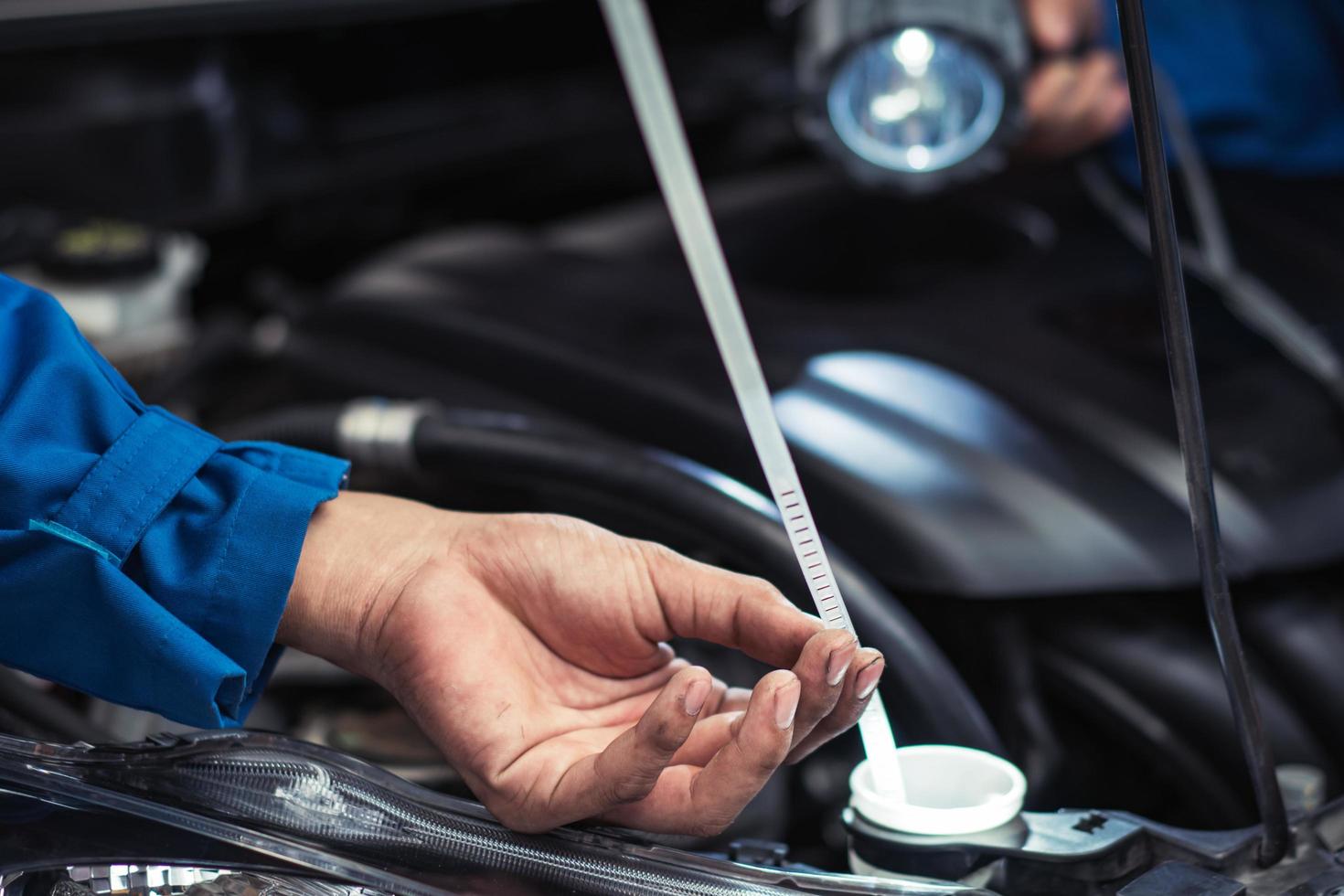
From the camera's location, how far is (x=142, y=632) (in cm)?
51

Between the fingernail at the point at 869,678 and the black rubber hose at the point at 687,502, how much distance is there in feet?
0.53

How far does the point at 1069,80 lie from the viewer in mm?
1114

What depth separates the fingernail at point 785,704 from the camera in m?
0.44

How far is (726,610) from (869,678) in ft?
0.27

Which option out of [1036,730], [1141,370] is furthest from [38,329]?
[1141,370]

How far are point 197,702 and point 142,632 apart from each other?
0.12ft

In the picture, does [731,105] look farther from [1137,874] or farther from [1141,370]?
[1137,874]

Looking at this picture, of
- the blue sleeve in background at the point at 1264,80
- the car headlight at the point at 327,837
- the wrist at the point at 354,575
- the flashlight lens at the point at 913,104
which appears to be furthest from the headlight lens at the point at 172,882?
the blue sleeve in background at the point at 1264,80

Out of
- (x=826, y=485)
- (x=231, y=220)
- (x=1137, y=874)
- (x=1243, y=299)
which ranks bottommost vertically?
(x=1137, y=874)

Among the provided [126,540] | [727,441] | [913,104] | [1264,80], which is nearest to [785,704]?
[126,540]

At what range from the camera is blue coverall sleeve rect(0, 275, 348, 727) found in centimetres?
51

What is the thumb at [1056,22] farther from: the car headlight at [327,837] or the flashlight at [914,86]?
the car headlight at [327,837]

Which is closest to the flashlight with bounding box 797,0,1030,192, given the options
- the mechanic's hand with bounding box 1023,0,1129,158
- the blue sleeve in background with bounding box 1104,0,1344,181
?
the mechanic's hand with bounding box 1023,0,1129,158

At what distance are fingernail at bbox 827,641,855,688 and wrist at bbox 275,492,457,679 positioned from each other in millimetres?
198
